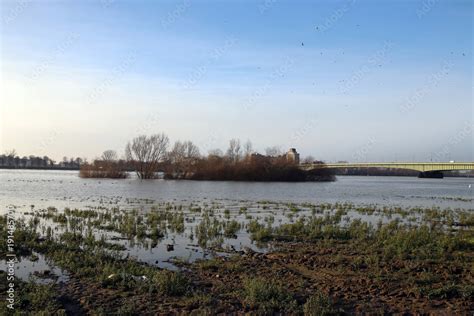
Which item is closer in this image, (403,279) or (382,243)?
(403,279)

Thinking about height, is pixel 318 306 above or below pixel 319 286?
above

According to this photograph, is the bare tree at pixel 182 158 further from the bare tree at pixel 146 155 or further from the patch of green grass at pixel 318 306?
the patch of green grass at pixel 318 306

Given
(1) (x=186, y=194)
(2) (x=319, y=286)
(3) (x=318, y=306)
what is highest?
(3) (x=318, y=306)

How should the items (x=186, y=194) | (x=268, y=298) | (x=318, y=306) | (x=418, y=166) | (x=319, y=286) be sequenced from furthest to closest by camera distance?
(x=418, y=166), (x=186, y=194), (x=319, y=286), (x=268, y=298), (x=318, y=306)

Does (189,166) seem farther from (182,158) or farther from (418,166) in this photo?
(418,166)

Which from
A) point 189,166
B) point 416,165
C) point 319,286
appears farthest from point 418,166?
point 319,286

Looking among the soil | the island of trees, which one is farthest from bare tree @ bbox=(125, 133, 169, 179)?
the soil

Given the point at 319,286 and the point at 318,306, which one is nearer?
the point at 318,306

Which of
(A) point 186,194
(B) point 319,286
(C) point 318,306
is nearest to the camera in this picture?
(C) point 318,306

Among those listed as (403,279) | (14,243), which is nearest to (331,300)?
(403,279)

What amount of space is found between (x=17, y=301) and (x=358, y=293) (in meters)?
7.93

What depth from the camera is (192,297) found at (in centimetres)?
980

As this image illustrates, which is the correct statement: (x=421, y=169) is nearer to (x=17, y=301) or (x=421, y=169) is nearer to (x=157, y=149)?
(x=157, y=149)

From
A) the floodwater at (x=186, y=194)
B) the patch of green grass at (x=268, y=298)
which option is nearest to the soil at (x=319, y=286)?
the patch of green grass at (x=268, y=298)
